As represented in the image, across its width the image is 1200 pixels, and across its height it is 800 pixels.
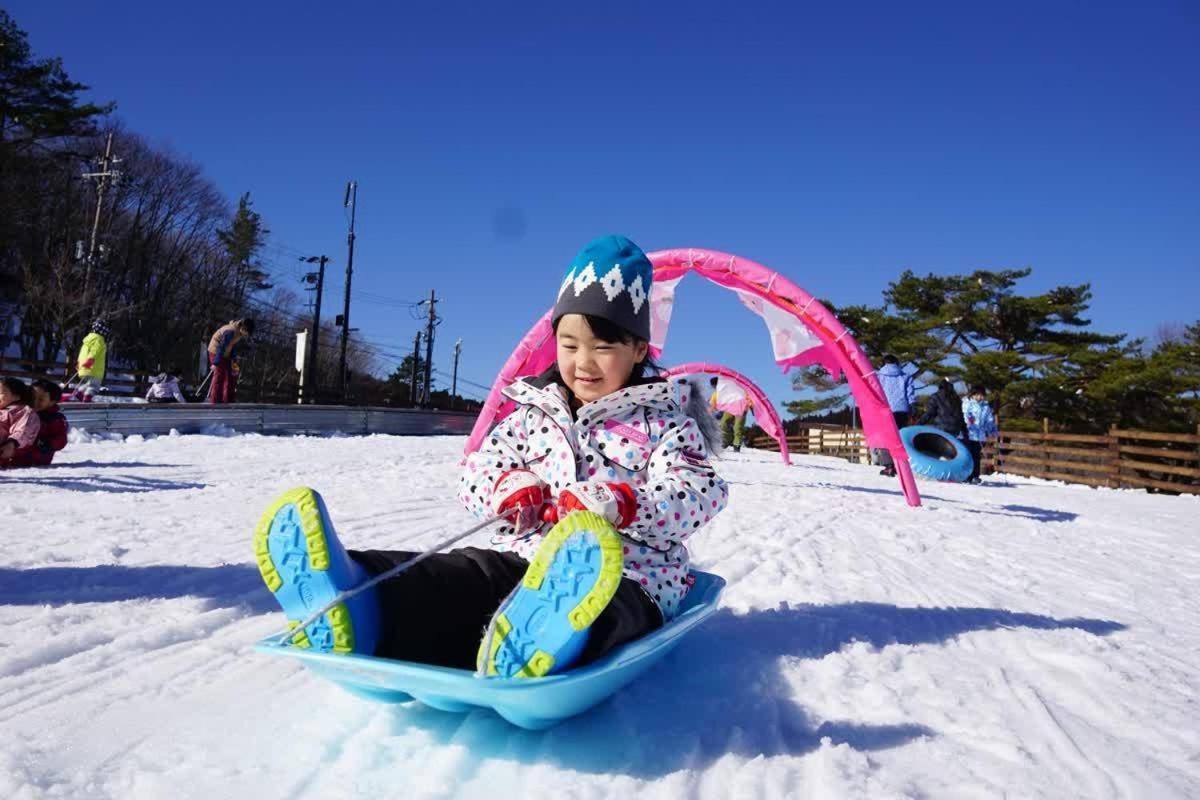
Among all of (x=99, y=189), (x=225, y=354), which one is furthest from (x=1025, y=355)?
(x=99, y=189)

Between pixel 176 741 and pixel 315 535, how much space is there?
1.77ft

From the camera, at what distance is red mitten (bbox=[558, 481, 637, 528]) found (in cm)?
174

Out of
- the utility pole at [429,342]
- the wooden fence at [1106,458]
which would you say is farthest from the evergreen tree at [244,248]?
the wooden fence at [1106,458]

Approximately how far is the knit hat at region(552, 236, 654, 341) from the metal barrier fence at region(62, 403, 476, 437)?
9.87 metres

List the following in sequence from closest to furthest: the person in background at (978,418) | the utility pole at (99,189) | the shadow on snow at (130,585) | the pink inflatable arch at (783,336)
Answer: the shadow on snow at (130,585) → the pink inflatable arch at (783,336) → the person in background at (978,418) → the utility pole at (99,189)

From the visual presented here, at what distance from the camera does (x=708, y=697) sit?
1985mm

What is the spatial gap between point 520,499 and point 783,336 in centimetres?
624

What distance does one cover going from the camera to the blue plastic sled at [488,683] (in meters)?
1.41

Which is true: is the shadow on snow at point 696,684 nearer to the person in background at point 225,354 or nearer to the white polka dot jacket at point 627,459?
the white polka dot jacket at point 627,459

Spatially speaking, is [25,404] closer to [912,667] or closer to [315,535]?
[315,535]

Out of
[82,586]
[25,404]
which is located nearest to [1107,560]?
[82,586]

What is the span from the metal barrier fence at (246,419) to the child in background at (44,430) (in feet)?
11.2

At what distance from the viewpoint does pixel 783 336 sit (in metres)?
7.73

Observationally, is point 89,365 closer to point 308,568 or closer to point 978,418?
point 308,568
